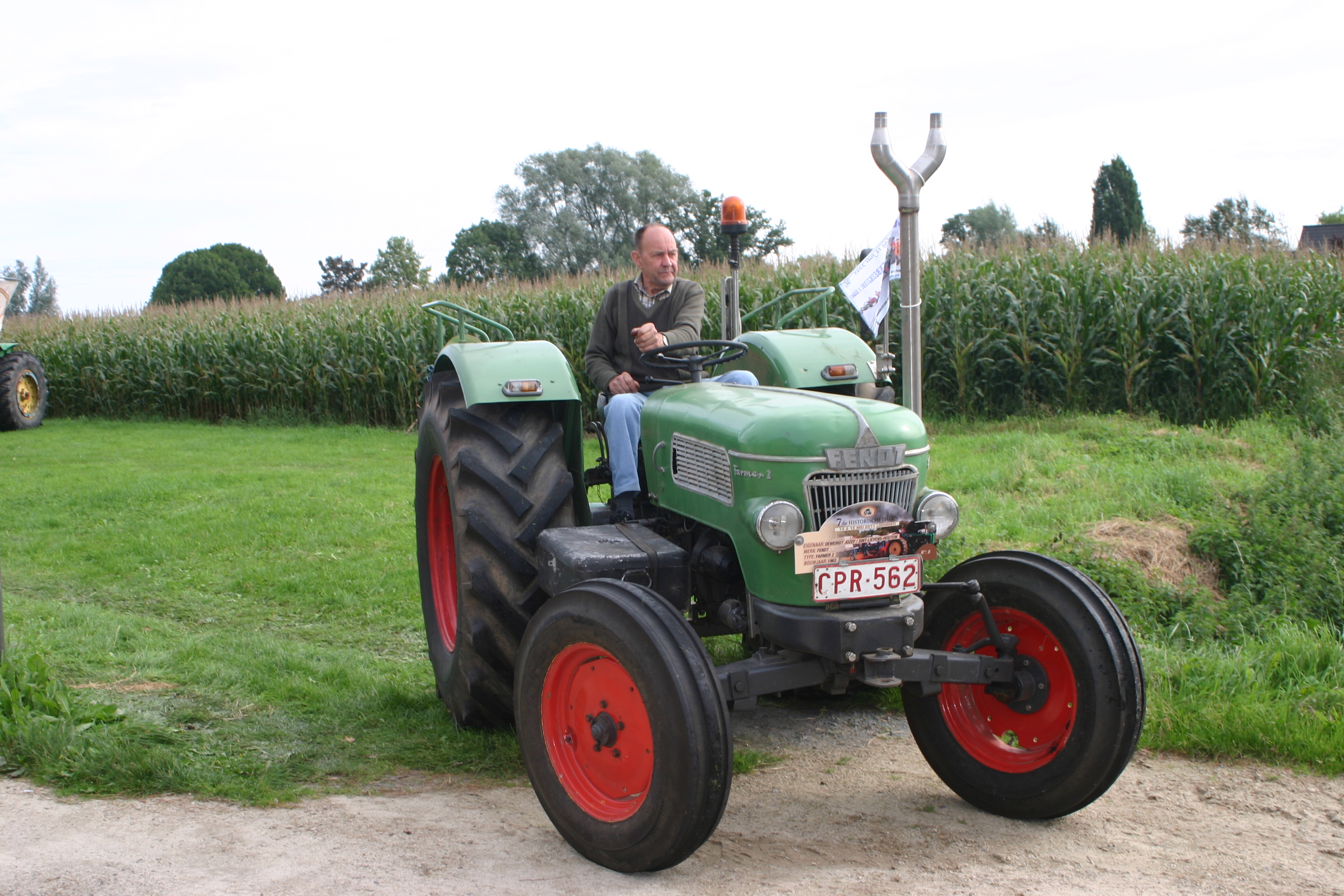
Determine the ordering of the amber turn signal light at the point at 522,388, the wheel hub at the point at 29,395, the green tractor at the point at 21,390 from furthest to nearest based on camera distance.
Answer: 1. the wheel hub at the point at 29,395
2. the green tractor at the point at 21,390
3. the amber turn signal light at the point at 522,388

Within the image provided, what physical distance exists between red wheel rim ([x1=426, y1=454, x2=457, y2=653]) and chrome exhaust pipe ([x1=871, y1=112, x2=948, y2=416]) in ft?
6.08

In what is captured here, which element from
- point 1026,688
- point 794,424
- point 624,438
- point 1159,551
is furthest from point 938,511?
point 1159,551

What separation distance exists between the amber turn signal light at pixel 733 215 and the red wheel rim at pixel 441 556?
4.75 feet

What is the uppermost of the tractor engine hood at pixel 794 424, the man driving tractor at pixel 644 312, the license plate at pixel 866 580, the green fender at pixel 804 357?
the man driving tractor at pixel 644 312

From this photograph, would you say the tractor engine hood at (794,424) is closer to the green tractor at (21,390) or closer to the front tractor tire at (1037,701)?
the front tractor tire at (1037,701)

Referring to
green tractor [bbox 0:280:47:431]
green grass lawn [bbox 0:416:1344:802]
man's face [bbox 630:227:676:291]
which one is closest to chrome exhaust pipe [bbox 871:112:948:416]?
man's face [bbox 630:227:676:291]

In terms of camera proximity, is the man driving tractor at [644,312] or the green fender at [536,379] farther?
the man driving tractor at [644,312]

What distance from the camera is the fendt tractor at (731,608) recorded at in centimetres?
270

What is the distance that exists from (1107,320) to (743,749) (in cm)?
885

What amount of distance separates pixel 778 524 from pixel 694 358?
A: 1.18m

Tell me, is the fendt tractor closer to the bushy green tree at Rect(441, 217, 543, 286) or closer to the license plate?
the license plate

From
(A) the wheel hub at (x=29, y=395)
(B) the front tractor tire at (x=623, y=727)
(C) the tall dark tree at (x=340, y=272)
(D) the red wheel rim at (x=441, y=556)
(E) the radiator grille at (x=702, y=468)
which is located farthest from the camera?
(C) the tall dark tree at (x=340, y=272)

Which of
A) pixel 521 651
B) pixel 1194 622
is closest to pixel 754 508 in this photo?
pixel 521 651

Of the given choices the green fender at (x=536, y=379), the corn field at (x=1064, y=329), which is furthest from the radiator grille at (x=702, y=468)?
the corn field at (x=1064, y=329)
